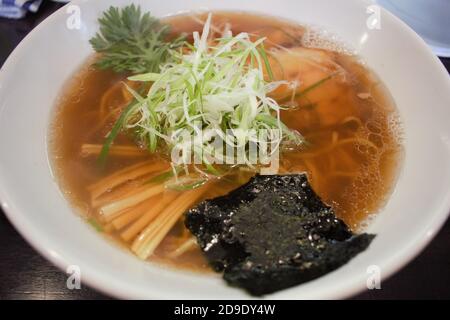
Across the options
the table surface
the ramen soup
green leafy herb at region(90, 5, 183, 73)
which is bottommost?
the table surface

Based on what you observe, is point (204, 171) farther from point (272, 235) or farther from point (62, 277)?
point (62, 277)

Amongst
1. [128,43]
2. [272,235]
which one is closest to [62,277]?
[272,235]

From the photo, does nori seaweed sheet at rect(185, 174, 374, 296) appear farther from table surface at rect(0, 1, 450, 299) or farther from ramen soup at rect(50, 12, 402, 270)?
table surface at rect(0, 1, 450, 299)

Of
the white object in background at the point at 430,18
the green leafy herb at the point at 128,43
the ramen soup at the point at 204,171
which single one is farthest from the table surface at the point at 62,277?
the white object in background at the point at 430,18

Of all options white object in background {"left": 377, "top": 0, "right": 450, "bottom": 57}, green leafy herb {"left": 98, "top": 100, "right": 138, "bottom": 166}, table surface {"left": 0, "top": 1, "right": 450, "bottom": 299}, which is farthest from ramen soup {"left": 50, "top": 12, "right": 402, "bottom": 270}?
white object in background {"left": 377, "top": 0, "right": 450, "bottom": 57}

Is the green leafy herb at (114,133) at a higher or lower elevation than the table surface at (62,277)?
higher

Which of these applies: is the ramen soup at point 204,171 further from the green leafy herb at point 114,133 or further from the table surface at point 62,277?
the table surface at point 62,277

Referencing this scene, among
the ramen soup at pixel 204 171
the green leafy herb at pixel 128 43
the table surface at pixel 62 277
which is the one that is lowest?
the table surface at pixel 62 277
